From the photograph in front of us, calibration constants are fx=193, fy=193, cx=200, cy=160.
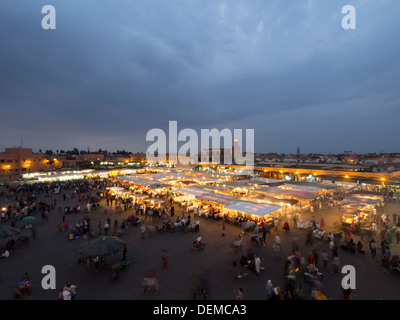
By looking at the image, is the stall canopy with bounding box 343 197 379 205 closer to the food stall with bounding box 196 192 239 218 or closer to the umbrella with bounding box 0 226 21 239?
the food stall with bounding box 196 192 239 218

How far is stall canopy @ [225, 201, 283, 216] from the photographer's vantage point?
12616 millimetres

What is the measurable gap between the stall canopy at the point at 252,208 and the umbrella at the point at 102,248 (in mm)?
7936

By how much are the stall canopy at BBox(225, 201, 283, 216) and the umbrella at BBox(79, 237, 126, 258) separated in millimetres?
7936

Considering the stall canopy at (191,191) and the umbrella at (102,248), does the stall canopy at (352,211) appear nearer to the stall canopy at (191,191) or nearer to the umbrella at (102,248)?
the stall canopy at (191,191)

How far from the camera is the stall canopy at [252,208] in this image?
1262cm

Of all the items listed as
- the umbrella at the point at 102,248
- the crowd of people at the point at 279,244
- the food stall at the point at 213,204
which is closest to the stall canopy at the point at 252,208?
the crowd of people at the point at 279,244

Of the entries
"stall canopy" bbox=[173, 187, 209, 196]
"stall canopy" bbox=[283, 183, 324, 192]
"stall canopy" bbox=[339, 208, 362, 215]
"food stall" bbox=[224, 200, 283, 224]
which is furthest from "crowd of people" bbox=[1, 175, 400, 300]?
"stall canopy" bbox=[173, 187, 209, 196]

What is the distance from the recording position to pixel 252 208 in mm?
13367

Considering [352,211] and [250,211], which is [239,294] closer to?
[250,211]

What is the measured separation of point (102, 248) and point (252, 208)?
9.42 m

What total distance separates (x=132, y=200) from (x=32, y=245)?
9617mm

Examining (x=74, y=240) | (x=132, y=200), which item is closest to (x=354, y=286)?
(x=74, y=240)

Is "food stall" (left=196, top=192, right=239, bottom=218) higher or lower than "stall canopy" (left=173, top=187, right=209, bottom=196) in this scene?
lower

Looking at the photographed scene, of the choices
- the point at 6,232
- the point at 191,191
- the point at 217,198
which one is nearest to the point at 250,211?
the point at 217,198
